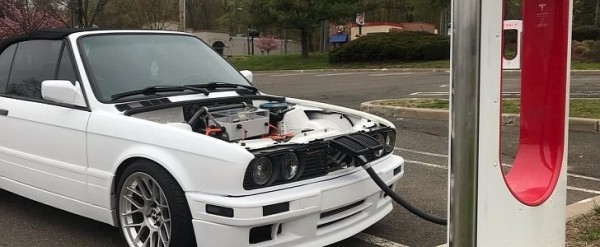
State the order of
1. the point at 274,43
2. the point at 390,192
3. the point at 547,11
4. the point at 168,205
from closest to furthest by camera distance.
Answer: the point at 547,11, the point at 168,205, the point at 390,192, the point at 274,43

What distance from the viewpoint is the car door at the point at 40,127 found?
4012 mm

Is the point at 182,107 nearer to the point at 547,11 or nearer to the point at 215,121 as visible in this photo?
the point at 215,121

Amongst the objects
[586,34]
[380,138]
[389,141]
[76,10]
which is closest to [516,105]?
[389,141]

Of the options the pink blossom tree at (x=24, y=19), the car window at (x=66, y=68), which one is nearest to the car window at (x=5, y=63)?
the car window at (x=66, y=68)

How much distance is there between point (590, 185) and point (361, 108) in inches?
235

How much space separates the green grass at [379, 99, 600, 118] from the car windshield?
16.0 feet

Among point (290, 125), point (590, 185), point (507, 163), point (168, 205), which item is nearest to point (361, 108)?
point (507, 163)

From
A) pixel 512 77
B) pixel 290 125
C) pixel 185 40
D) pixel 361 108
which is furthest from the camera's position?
pixel 512 77

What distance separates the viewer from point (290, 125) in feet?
14.3

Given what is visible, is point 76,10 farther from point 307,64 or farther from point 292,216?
point 307,64

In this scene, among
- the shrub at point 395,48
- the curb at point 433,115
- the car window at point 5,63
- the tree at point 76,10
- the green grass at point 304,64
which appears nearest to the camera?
the car window at point 5,63

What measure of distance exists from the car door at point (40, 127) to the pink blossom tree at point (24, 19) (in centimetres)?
1132

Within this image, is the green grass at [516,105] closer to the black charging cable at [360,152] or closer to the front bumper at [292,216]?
→ the black charging cable at [360,152]

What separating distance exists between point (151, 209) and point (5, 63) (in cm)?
248
